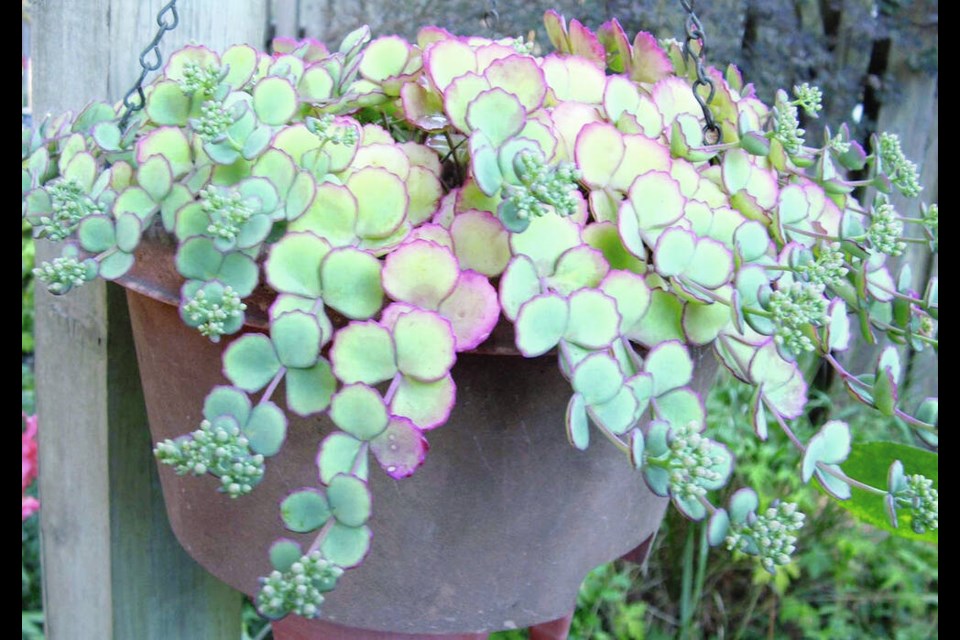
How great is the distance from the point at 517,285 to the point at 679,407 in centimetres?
12

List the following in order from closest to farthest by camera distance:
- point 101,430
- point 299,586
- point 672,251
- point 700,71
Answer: point 299,586
point 672,251
point 700,71
point 101,430

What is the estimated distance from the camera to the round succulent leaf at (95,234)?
1.62 ft

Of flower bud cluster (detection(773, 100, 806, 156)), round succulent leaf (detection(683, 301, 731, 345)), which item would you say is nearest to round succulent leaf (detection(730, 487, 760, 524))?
round succulent leaf (detection(683, 301, 731, 345))

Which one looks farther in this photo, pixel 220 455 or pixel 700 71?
pixel 700 71

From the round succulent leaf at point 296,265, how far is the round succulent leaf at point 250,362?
1.4 inches

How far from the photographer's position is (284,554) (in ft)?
Answer: 1.29

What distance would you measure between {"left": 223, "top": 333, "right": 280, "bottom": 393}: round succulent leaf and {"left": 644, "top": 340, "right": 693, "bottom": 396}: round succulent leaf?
0.69 feet

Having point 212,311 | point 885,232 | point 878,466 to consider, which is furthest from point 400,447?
point 878,466

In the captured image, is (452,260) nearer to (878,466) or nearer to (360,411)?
(360,411)

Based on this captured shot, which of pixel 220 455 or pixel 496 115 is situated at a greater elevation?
pixel 496 115

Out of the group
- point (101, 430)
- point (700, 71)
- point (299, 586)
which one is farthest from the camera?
point (101, 430)

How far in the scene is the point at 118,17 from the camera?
748 millimetres

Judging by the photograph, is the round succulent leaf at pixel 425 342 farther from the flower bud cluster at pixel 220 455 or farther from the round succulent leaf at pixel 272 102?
the round succulent leaf at pixel 272 102

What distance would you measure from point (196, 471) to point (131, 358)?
462 mm
